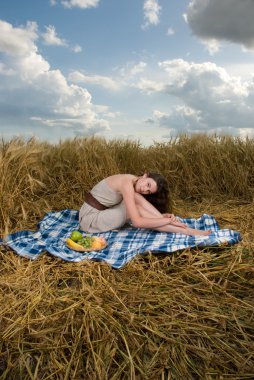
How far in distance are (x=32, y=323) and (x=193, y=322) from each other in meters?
0.90

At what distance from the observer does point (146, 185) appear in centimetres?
341

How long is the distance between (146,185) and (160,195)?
0.83ft

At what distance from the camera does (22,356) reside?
2.05 m

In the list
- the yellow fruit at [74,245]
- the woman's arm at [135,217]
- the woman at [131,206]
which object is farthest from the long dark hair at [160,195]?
the yellow fruit at [74,245]

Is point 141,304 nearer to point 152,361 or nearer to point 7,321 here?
point 152,361

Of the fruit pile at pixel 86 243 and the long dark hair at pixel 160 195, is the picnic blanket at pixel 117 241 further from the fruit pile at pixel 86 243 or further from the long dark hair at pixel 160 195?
the long dark hair at pixel 160 195

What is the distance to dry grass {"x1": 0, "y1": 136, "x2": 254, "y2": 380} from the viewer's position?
1.98 metres

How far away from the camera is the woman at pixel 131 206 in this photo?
11.2 ft

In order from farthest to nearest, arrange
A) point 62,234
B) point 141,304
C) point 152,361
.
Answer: point 62,234 < point 141,304 < point 152,361

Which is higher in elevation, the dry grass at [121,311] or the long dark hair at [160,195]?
the long dark hair at [160,195]

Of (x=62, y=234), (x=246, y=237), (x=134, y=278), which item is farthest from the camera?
(x=62, y=234)

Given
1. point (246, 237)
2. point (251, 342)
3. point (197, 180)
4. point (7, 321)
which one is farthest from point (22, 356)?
point (197, 180)

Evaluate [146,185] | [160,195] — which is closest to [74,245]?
[146,185]

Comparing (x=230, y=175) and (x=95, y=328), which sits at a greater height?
(x=230, y=175)
